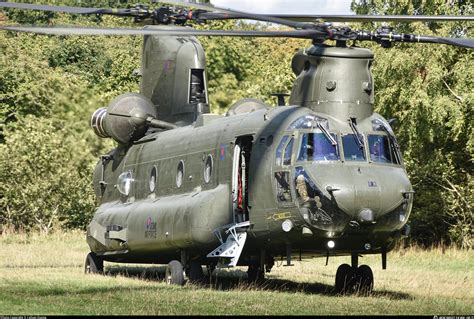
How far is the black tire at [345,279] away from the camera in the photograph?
880 inches

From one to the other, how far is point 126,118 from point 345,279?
24.5 ft

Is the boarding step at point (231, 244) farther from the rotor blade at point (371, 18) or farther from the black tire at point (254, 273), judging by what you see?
the rotor blade at point (371, 18)

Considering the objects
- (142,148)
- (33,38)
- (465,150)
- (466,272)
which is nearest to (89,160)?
(142,148)

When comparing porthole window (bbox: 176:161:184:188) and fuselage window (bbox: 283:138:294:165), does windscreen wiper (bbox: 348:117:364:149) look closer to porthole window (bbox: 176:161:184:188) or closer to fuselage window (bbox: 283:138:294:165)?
fuselage window (bbox: 283:138:294:165)

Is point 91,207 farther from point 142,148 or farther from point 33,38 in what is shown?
point 142,148

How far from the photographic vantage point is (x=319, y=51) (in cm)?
2153

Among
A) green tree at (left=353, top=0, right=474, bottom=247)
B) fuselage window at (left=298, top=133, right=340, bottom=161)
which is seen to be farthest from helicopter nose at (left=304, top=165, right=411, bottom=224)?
green tree at (left=353, top=0, right=474, bottom=247)

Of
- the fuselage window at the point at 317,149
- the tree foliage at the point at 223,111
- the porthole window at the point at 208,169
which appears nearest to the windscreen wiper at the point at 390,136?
the fuselage window at the point at 317,149

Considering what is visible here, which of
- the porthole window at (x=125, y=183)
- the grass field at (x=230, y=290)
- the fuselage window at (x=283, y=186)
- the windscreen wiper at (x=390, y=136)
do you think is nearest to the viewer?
the grass field at (x=230, y=290)

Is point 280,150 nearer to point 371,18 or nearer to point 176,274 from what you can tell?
point 371,18

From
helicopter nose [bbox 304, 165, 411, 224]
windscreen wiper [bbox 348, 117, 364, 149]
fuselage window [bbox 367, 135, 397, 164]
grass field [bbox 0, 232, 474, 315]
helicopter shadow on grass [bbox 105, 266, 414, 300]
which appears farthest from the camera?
helicopter shadow on grass [bbox 105, 266, 414, 300]

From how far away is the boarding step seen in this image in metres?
21.8

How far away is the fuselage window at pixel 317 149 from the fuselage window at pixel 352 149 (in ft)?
0.61

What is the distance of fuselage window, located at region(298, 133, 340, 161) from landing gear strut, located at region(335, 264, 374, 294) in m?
2.91
